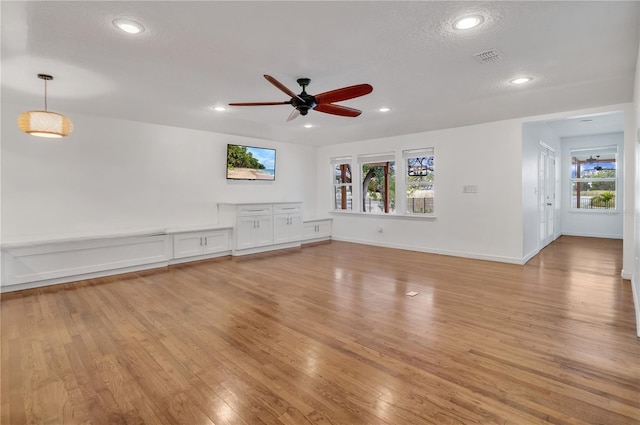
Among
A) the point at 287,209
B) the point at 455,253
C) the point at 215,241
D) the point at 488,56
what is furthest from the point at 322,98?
the point at 455,253

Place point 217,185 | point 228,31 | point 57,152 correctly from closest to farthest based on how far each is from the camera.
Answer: point 228,31 → point 57,152 → point 217,185

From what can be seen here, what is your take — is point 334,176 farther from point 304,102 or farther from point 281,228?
point 304,102

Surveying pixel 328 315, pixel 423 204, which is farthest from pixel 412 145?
pixel 328 315

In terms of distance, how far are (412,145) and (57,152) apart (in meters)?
6.20

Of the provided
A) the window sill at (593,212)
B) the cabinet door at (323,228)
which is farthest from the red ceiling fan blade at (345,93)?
the window sill at (593,212)

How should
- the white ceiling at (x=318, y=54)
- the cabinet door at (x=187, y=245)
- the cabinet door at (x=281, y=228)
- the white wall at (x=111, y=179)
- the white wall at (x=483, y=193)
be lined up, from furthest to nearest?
1. the cabinet door at (x=281, y=228)
2. the cabinet door at (x=187, y=245)
3. the white wall at (x=483, y=193)
4. the white wall at (x=111, y=179)
5. the white ceiling at (x=318, y=54)

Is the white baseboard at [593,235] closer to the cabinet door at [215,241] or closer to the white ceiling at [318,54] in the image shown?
the white ceiling at [318,54]

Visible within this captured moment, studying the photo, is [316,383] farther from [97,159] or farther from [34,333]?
[97,159]

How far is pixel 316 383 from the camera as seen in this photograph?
7.07 ft

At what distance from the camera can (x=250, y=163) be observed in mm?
7160

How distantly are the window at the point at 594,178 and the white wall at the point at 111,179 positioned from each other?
8.35 m

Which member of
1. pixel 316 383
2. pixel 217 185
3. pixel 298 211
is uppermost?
pixel 217 185

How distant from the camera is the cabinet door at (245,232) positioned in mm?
6461

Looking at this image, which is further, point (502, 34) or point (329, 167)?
point (329, 167)
